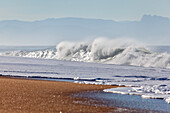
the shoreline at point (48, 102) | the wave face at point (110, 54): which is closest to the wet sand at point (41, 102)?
the shoreline at point (48, 102)

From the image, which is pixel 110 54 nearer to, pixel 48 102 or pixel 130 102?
pixel 130 102

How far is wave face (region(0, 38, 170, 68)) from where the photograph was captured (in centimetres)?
8116

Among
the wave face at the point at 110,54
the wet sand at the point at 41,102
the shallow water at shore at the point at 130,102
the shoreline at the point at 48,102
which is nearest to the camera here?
the wet sand at the point at 41,102

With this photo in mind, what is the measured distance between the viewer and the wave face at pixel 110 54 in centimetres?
8116

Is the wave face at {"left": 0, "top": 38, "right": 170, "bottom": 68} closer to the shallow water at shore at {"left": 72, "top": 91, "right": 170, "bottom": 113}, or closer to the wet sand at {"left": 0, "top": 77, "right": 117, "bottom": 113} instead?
the shallow water at shore at {"left": 72, "top": 91, "right": 170, "bottom": 113}

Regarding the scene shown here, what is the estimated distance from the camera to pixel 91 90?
29406mm

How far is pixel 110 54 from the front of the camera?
308 ft

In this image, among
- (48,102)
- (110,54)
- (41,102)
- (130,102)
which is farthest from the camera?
(110,54)

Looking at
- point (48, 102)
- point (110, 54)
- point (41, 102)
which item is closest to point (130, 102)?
point (48, 102)

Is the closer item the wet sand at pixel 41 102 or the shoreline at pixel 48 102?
the wet sand at pixel 41 102

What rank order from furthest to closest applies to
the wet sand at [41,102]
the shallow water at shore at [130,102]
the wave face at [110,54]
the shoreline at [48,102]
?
the wave face at [110,54]
the shallow water at shore at [130,102]
the shoreline at [48,102]
the wet sand at [41,102]

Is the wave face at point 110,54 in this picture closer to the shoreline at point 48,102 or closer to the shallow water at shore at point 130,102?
the shallow water at shore at point 130,102

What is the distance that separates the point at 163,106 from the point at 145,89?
6.64 meters

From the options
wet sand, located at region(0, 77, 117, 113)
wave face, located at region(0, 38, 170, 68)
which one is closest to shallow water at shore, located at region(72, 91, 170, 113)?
wet sand, located at region(0, 77, 117, 113)
